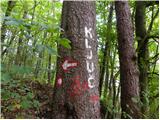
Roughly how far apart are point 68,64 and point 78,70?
0.56 feet

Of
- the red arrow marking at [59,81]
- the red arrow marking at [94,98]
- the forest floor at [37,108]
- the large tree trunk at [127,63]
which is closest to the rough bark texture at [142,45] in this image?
the large tree trunk at [127,63]

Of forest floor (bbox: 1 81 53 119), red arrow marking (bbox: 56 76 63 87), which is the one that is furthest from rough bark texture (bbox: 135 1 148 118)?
red arrow marking (bbox: 56 76 63 87)

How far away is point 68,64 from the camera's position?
367 cm

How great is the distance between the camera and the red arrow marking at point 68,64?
3627 mm

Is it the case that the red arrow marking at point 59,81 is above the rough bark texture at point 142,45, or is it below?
below

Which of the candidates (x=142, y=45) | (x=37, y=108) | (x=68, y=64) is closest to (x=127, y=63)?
(x=142, y=45)

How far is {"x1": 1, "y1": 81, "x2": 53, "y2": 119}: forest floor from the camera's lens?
178 inches

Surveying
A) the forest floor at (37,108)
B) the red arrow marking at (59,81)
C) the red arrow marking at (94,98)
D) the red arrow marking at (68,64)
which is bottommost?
the forest floor at (37,108)

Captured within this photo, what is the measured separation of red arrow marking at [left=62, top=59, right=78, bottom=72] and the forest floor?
85 centimetres

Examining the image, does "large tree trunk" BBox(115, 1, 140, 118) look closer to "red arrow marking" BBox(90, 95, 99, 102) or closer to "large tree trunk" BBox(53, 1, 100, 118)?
"red arrow marking" BBox(90, 95, 99, 102)

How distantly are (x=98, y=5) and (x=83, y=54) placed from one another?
18.8 feet

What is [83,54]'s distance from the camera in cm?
364

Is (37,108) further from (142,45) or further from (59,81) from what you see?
(142,45)

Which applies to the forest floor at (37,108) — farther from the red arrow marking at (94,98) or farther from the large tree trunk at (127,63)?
the large tree trunk at (127,63)
